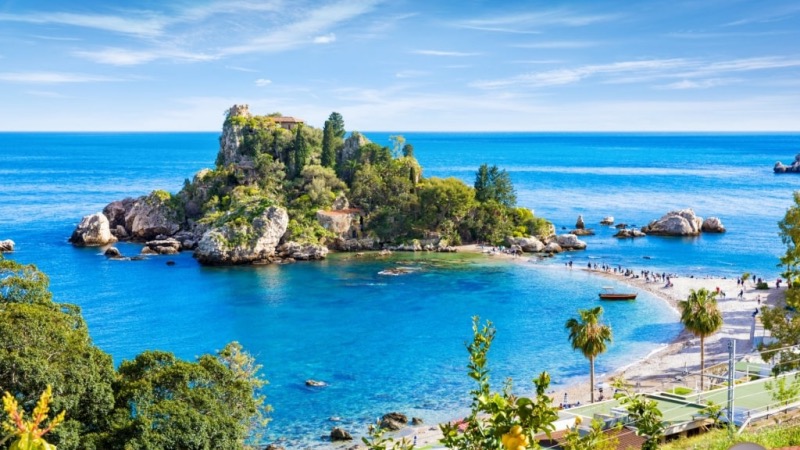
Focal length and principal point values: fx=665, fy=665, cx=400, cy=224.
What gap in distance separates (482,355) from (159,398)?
20.9 metres

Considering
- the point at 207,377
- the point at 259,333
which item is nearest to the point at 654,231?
the point at 259,333

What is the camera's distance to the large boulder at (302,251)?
92.3m

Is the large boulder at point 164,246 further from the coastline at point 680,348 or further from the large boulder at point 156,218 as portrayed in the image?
the coastline at point 680,348

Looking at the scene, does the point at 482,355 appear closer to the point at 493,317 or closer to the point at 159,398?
the point at 159,398

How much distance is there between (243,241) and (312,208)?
13.7 metres

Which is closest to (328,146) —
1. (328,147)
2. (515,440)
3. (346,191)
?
(328,147)

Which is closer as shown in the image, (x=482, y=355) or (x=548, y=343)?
(x=482, y=355)

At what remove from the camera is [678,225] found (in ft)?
358

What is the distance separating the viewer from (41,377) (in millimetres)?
23297

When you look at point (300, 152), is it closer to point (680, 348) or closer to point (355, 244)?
point (355, 244)

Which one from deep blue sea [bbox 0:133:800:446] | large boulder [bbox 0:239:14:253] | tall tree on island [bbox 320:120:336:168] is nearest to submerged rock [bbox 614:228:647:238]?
deep blue sea [bbox 0:133:800:446]

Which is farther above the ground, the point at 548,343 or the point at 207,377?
the point at 207,377

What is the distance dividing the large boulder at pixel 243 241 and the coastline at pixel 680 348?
45.8 meters

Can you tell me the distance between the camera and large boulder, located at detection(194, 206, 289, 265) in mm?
89188
